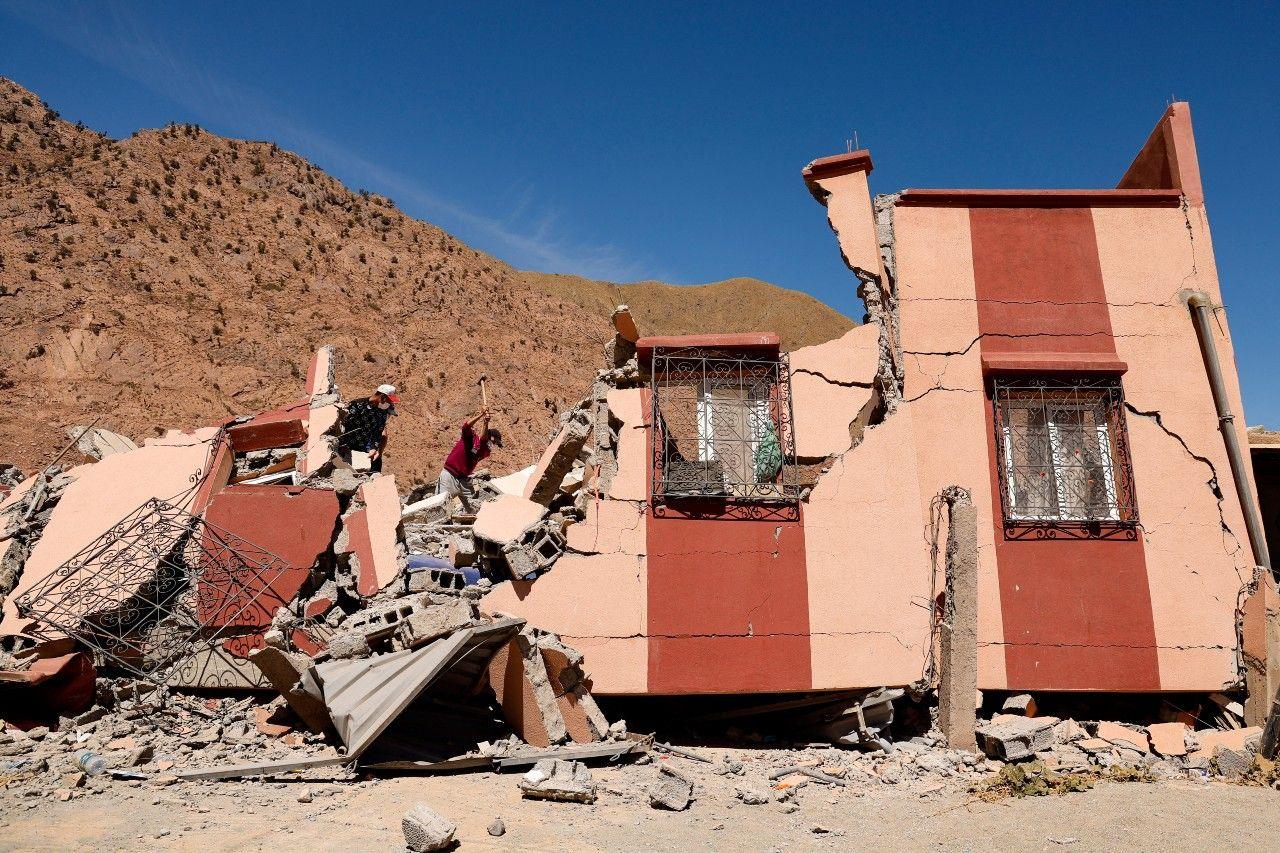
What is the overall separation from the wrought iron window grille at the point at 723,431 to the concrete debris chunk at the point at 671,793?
273 centimetres

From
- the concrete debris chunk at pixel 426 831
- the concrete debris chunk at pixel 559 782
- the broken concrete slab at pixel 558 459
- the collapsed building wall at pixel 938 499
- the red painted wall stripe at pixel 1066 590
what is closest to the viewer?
the concrete debris chunk at pixel 426 831

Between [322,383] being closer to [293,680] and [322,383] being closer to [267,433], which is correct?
[267,433]

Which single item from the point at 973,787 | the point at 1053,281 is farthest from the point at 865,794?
the point at 1053,281

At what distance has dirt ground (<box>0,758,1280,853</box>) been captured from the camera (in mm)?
5211

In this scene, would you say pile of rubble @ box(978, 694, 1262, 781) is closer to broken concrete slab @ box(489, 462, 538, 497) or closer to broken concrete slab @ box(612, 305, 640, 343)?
broken concrete slab @ box(612, 305, 640, 343)

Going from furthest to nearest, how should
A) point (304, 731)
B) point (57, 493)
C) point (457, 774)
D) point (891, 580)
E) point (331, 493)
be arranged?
1. point (57, 493)
2. point (331, 493)
3. point (891, 580)
4. point (304, 731)
5. point (457, 774)

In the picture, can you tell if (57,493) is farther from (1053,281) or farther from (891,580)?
(1053,281)

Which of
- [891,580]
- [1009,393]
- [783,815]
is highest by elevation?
[1009,393]

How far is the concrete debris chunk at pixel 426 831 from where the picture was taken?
5012mm

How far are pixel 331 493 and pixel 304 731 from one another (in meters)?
2.58

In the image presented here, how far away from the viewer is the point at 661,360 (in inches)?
352

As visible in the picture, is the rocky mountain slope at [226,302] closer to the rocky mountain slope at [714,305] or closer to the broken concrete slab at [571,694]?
the broken concrete slab at [571,694]

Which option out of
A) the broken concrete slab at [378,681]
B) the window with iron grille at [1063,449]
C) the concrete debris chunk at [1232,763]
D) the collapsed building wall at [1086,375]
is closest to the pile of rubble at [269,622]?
the broken concrete slab at [378,681]

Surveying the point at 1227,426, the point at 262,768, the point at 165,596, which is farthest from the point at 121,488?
the point at 1227,426
